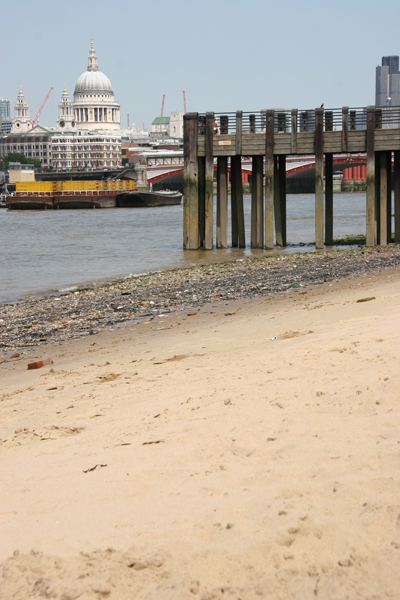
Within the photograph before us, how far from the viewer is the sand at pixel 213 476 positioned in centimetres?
272

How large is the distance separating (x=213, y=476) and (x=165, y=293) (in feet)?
29.9

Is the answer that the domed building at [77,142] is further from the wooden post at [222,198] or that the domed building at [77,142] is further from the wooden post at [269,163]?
the wooden post at [269,163]

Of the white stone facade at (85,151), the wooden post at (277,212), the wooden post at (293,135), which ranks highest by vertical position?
the white stone facade at (85,151)

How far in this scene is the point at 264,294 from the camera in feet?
37.5

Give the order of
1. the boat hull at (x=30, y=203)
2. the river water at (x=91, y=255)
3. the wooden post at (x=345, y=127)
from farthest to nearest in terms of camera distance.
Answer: the boat hull at (x=30, y=203) < the wooden post at (x=345, y=127) < the river water at (x=91, y=255)

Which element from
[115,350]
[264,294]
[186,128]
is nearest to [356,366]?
[115,350]

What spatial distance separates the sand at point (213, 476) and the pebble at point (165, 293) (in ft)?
12.3

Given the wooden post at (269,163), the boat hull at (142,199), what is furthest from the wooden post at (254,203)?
the boat hull at (142,199)

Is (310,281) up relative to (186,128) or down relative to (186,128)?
down

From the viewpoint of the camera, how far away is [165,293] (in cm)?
1249

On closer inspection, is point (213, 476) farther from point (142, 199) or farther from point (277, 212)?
point (142, 199)

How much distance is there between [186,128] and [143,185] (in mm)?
89011

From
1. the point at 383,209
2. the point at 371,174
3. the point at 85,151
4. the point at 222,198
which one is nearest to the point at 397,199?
the point at 383,209

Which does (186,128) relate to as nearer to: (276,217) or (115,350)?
(276,217)
